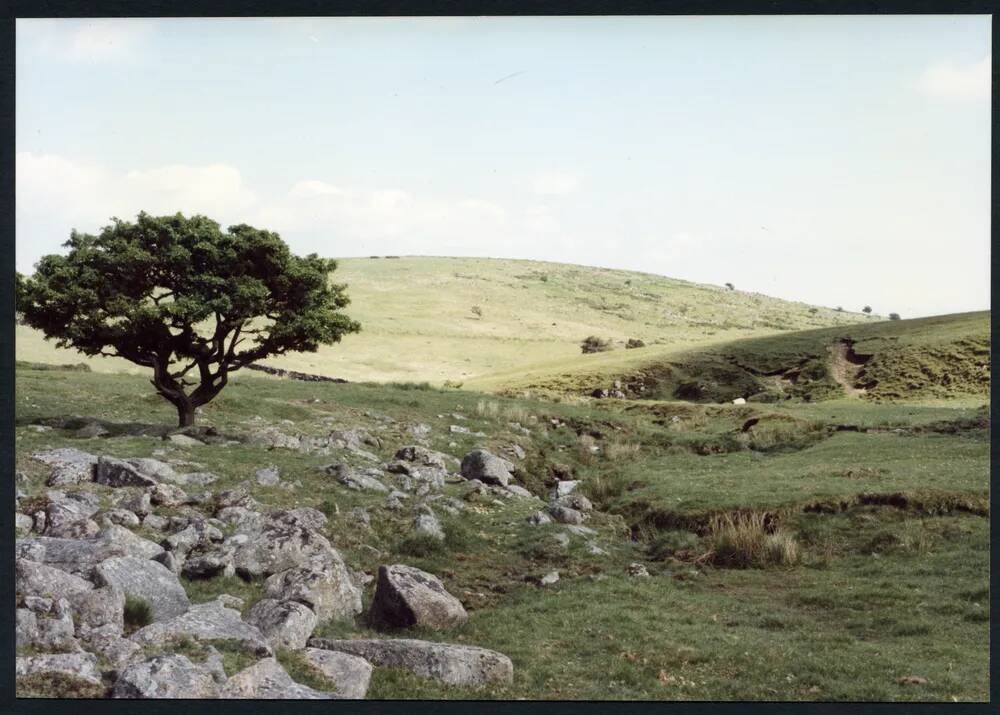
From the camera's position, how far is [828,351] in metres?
62.0

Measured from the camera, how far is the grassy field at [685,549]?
13.5m

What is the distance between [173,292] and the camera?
89.0 feet

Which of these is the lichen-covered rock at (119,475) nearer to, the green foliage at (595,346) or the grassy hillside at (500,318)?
the grassy hillside at (500,318)

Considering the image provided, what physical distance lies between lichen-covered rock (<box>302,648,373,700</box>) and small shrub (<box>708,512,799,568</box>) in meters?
10.3

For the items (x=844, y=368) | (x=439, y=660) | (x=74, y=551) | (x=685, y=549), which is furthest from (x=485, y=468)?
(x=844, y=368)

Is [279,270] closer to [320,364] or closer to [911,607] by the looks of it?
[911,607]

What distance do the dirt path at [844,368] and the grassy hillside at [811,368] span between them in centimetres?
6

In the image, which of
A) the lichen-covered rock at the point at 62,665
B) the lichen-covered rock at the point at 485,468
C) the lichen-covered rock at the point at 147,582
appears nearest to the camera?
the lichen-covered rock at the point at 62,665

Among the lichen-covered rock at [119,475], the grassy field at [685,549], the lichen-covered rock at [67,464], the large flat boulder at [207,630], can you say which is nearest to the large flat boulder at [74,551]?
the grassy field at [685,549]

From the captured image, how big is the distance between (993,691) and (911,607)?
12.7ft

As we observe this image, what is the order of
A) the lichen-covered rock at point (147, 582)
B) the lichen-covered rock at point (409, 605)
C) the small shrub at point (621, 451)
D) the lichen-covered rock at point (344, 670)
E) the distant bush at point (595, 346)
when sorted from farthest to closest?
the distant bush at point (595, 346) → the small shrub at point (621, 451) → the lichen-covered rock at point (409, 605) → the lichen-covered rock at point (147, 582) → the lichen-covered rock at point (344, 670)

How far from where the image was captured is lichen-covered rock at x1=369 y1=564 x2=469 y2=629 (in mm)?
→ 14891

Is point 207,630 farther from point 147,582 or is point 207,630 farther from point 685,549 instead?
point 685,549

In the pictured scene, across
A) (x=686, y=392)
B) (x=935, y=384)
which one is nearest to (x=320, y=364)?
(x=686, y=392)
